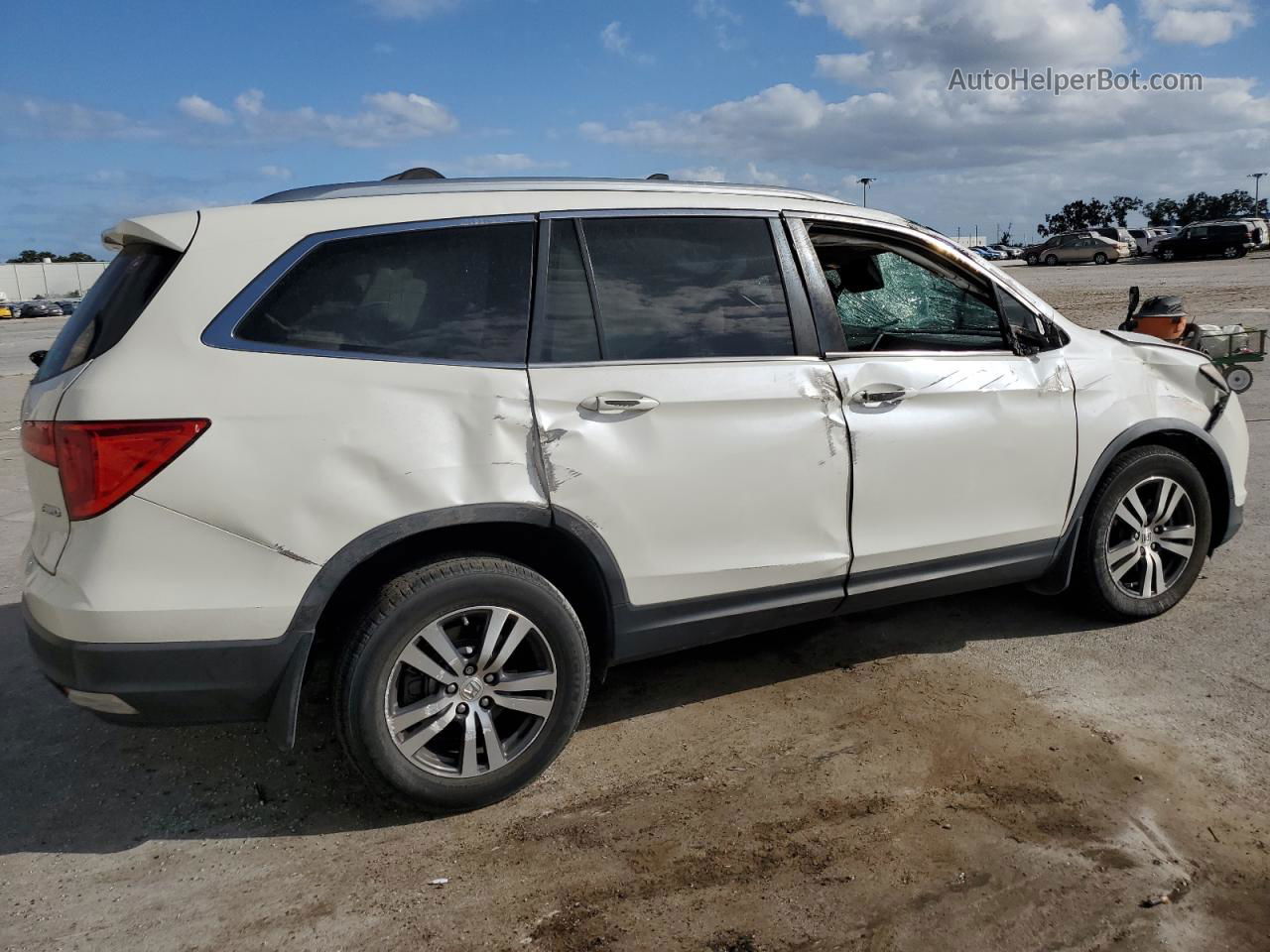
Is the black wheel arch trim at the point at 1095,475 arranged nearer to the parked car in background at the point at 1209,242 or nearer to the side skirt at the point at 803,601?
the side skirt at the point at 803,601

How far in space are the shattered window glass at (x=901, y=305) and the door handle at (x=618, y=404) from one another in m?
1.18

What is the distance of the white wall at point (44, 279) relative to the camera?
85.7 m

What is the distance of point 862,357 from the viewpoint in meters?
3.69

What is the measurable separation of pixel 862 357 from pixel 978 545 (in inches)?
36.4

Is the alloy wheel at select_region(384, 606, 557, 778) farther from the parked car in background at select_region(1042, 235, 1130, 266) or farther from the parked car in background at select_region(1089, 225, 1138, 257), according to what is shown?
the parked car in background at select_region(1089, 225, 1138, 257)

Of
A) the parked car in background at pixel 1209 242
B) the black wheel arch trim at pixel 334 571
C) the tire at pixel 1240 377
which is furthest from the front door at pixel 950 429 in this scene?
the parked car in background at pixel 1209 242

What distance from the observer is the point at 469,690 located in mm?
3111

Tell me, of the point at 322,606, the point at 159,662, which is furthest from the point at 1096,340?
the point at 159,662

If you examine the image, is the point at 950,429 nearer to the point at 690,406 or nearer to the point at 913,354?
the point at 913,354

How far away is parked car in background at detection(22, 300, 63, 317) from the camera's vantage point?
58656 millimetres

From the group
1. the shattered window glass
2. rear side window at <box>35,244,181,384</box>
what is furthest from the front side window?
rear side window at <box>35,244,181,384</box>

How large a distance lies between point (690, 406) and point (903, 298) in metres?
1.71

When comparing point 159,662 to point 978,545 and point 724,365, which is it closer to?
point 724,365

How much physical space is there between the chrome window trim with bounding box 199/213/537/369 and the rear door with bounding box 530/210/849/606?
0.97ft
